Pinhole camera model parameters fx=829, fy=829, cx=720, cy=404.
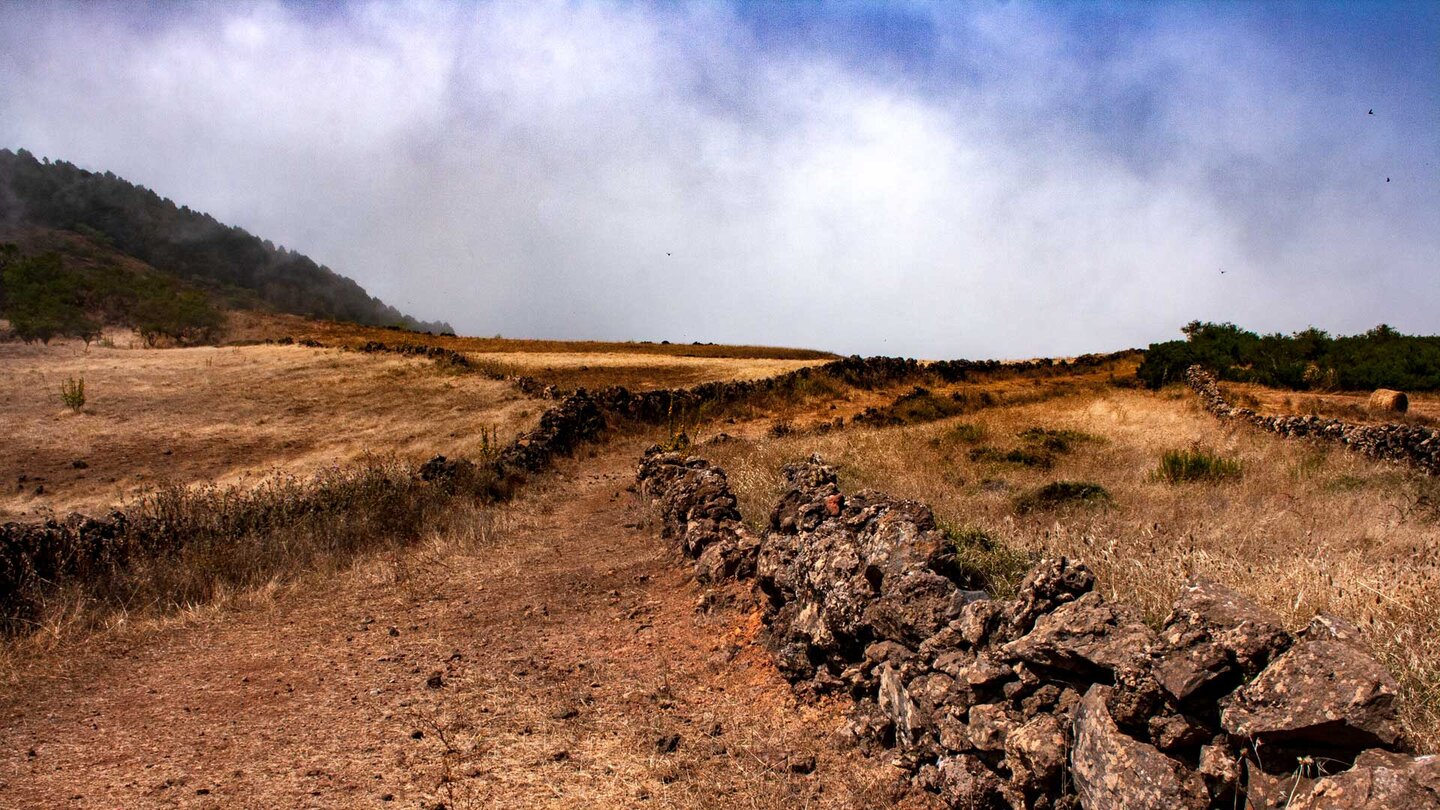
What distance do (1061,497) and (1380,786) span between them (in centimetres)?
762

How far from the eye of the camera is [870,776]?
4.67 metres

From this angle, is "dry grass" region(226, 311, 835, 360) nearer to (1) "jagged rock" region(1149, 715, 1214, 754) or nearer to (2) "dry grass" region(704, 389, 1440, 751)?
(2) "dry grass" region(704, 389, 1440, 751)

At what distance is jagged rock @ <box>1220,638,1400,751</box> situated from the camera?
2723mm

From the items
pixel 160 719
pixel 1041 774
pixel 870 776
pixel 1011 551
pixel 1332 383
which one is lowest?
pixel 160 719

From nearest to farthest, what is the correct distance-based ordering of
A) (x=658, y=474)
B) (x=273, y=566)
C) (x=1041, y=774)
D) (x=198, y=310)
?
1. (x=1041, y=774)
2. (x=273, y=566)
3. (x=658, y=474)
4. (x=198, y=310)

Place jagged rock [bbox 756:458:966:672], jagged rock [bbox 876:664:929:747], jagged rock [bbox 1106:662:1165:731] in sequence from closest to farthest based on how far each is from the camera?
jagged rock [bbox 1106:662:1165:731] → jagged rock [bbox 876:664:929:747] → jagged rock [bbox 756:458:966:672]

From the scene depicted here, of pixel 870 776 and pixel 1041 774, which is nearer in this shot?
pixel 1041 774

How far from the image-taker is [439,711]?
19.1 feet

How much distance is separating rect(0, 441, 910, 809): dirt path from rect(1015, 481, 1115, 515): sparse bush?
3.88m

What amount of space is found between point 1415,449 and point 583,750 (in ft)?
49.4

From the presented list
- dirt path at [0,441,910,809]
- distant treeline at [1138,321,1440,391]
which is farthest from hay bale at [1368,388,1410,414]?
Result: dirt path at [0,441,910,809]

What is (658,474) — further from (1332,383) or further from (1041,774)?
(1332,383)

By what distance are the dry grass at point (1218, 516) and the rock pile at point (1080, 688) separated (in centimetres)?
77

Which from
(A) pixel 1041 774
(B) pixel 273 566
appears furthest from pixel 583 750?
(B) pixel 273 566
